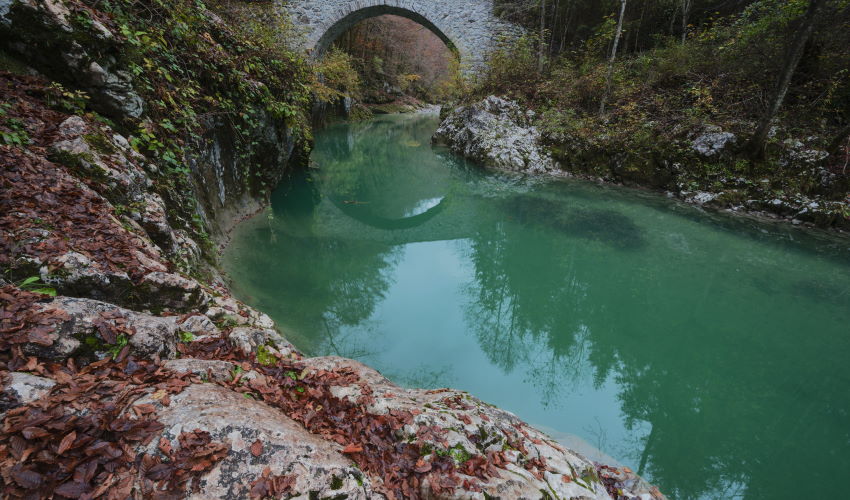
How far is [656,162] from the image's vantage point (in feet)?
34.0

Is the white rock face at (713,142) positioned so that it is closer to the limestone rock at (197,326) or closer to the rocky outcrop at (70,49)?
the limestone rock at (197,326)

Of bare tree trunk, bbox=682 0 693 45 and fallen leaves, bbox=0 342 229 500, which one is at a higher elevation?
bare tree trunk, bbox=682 0 693 45

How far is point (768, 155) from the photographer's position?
348 inches

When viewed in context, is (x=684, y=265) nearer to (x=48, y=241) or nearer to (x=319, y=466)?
(x=319, y=466)

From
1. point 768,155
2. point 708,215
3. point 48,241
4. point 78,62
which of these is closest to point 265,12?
point 78,62

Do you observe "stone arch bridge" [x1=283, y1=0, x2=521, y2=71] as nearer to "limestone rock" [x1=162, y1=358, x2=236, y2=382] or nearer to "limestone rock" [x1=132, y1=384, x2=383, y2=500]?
"limestone rock" [x1=162, y1=358, x2=236, y2=382]

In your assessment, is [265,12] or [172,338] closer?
[172,338]

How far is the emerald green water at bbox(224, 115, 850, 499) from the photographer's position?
3.62m

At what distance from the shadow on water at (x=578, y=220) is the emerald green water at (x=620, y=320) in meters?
0.06

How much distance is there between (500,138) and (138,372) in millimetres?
13353

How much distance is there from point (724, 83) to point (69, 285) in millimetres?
14097

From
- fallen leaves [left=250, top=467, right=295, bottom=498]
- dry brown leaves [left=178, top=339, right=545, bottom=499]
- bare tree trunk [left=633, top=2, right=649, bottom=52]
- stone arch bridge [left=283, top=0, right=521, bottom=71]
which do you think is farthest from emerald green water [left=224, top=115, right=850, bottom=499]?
stone arch bridge [left=283, top=0, right=521, bottom=71]

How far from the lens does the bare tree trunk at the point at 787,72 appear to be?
25.0 feet

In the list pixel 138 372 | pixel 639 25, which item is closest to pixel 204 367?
pixel 138 372
